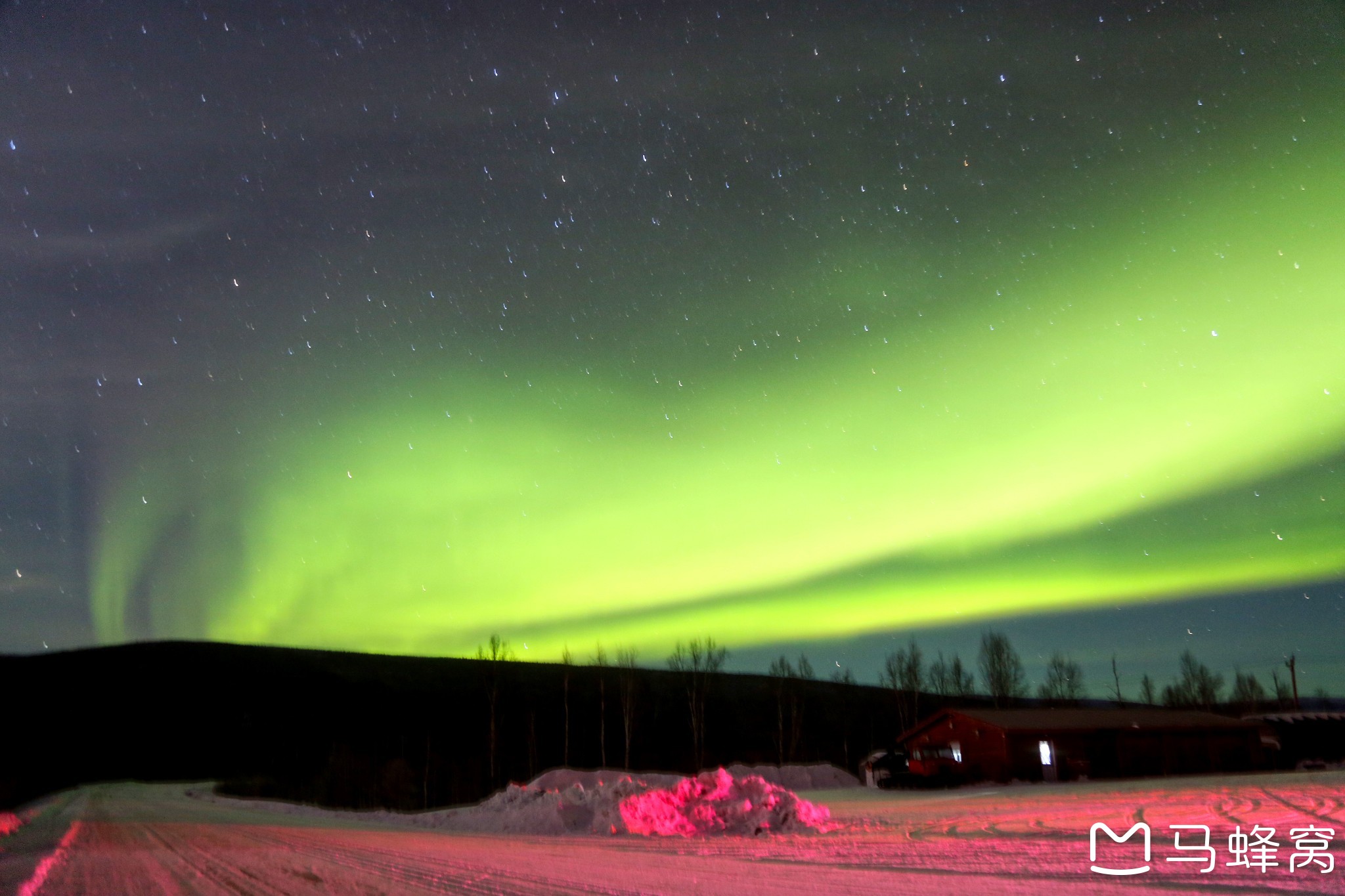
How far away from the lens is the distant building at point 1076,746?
4434cm

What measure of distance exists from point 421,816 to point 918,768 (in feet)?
85.6

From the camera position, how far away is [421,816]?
33.5 meters

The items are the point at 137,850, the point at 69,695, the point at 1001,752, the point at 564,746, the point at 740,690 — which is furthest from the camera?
the point at 740,690

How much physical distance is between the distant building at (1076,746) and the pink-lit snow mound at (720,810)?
77.8 ft

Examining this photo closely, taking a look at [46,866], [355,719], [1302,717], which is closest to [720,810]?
[46,866]

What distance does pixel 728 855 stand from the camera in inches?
648

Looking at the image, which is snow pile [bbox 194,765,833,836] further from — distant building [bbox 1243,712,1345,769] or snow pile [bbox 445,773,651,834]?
distant building [bbox 1243,712,1345,769]

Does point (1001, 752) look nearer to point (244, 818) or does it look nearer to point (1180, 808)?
point (1180, 808)

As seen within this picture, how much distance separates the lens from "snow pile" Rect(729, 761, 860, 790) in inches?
2012

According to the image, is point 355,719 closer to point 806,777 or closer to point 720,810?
point 806,777

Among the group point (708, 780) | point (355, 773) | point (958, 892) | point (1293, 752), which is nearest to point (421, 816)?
point (708, 780)

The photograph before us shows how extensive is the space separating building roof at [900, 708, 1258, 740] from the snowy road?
1605 centimetres

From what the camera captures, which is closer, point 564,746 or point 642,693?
point 564,746

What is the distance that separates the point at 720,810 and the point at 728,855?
581 cm
